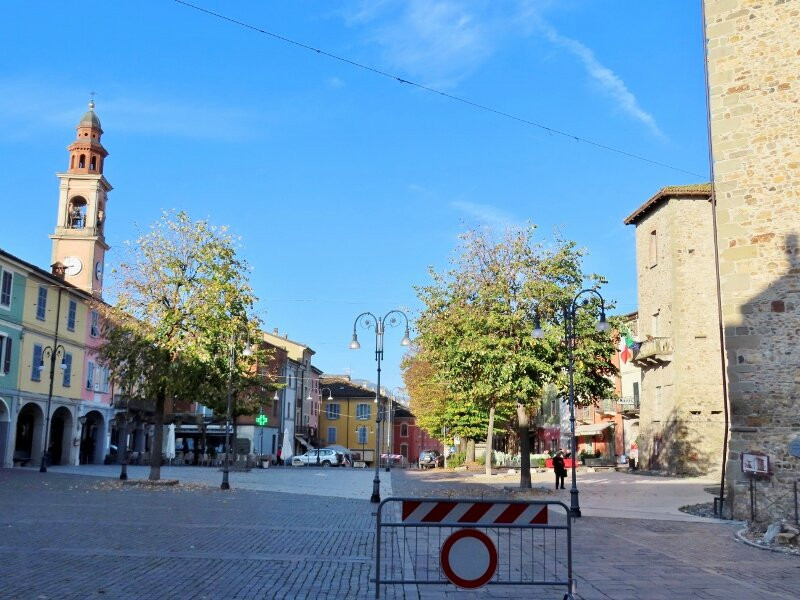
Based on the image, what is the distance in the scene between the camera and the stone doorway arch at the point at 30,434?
42.0 meters

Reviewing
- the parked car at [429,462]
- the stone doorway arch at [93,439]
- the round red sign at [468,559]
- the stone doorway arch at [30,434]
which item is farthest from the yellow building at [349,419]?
the round red sign at [468,559]

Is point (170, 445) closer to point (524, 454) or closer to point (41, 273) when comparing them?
point (41, 273)

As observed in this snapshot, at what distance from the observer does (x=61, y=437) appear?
4684 centimetres

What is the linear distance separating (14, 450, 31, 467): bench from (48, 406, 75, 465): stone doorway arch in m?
3.82

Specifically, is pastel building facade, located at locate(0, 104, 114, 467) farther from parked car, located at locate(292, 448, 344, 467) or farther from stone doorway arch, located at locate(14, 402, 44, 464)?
parked car, located at locate(292, 448, 344, 467)

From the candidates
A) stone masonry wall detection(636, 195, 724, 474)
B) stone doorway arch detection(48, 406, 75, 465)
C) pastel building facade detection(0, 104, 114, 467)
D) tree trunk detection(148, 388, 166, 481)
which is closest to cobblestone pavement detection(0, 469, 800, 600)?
tree trunk detection(148, 388, 166, 481)

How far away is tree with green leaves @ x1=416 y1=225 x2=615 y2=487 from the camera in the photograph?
25734 millimetres

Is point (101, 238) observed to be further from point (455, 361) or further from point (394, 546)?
point (394, 546)

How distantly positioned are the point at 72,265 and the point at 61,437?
37.3 ft

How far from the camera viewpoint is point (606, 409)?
55031 millimetres

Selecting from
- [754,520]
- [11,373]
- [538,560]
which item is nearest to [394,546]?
[538,560]

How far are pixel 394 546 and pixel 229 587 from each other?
168 inches

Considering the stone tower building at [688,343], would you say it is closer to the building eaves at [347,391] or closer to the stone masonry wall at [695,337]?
the stone masonry wall at [695,337]

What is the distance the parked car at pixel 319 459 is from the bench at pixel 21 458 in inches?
920
